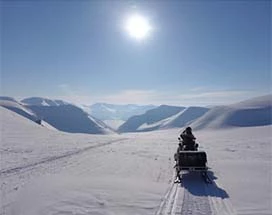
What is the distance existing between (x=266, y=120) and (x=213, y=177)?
467 ft

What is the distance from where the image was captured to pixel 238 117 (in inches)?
5945

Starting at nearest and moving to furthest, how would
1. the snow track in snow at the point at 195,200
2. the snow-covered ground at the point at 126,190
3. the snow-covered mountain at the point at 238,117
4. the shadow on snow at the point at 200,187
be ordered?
1. the snow track in snow at the point at 195,200
2. the snow-covered ground at the point at 126,190
3. the shadow on snow at the point at 200,187
4. the snow-covered mountain at the point at 238,117

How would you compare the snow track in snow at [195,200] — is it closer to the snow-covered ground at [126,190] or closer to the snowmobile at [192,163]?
the snow-covered ground at [126,190]

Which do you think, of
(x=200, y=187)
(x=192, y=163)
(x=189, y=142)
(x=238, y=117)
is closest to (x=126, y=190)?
(x=200, y=187)

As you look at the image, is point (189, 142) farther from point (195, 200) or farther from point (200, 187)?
point (195, 200)

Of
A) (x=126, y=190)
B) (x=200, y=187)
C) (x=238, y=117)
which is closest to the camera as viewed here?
(x=126, y=190)

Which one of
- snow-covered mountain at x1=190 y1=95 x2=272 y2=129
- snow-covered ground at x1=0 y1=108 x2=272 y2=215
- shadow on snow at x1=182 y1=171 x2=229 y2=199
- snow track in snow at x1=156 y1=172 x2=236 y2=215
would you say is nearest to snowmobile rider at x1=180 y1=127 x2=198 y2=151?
snow-covered ground at x1=0 y1=108 x2=272 y2=215

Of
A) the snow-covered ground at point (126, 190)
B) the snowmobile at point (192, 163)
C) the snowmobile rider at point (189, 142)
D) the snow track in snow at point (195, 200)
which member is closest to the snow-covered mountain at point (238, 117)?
the snowmobile rider at point (189, 142)

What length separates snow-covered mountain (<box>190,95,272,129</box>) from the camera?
143000mm

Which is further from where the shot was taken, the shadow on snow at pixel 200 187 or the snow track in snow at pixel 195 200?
the shadow on snow at pixel 200 187

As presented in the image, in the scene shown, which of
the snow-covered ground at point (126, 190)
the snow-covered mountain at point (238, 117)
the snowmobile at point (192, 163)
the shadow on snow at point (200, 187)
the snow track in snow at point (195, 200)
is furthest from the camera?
the snow-covered mountain at point (238, 117)

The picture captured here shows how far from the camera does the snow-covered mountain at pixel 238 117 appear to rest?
469 feet

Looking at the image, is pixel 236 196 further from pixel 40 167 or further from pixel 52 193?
pixel 40 167

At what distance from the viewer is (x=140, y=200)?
478 inches
